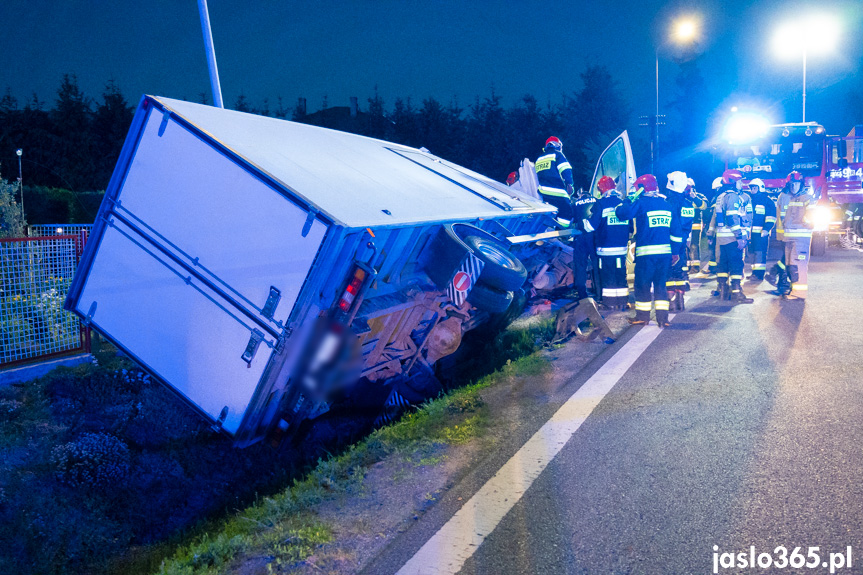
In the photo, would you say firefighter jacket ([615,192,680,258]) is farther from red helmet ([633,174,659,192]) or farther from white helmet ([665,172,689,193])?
white helmet ([665,172,689,193])

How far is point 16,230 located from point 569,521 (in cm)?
1022

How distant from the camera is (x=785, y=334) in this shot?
6887 millimetres

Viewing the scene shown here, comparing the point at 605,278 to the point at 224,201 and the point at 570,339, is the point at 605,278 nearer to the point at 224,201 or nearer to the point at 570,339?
the point at 570,339

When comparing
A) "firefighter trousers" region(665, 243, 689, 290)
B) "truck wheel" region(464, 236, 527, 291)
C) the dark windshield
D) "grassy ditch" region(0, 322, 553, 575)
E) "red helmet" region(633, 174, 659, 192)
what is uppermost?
the dark windshield

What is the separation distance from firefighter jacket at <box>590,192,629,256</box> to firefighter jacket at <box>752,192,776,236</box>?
347cm

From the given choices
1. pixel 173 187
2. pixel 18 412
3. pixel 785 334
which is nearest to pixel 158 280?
pixel 173 187

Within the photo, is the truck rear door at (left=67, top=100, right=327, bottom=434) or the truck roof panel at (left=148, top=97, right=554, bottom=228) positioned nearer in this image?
the truck rear door at (left=67, top=100, right=327, bottom=434)

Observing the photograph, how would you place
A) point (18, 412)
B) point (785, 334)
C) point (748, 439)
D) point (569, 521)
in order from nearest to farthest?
point (569, 521)
point (748, 439)
point (18, 412)
point (785, 334)

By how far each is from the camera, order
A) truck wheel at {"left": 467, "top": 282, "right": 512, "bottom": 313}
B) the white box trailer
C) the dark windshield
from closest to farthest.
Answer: the white box trailer < truck wheel at {"left": 467, "top": 282, "right": 512, "bottom": 313} < the dark windshield

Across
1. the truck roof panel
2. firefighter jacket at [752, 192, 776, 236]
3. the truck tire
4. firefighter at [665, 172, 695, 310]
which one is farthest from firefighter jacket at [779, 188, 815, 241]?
the truck tire

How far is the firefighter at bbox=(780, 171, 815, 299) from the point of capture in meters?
9.34

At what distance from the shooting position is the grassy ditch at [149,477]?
324 cm

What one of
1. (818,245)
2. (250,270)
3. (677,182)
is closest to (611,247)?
(677,182)

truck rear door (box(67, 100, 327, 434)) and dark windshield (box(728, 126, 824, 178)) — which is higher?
dark windshield (box(728, 126, 824, 178))
